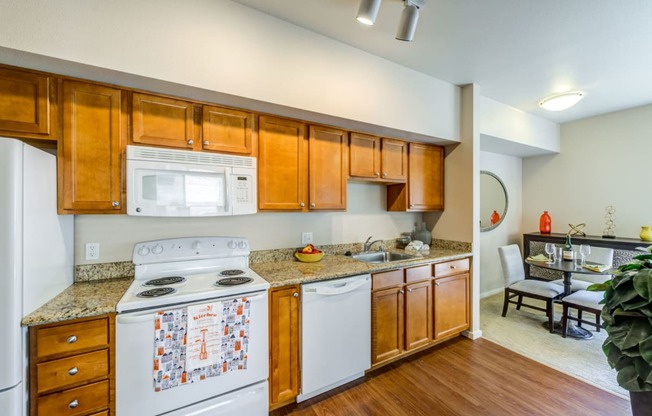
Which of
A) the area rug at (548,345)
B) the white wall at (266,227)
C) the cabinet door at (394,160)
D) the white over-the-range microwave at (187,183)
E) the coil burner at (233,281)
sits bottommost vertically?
the area rug at (548,345)

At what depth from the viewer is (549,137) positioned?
4277mm

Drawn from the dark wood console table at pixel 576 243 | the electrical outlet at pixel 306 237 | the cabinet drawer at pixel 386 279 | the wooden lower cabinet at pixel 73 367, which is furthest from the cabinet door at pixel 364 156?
the dark wood console table at pixel 576 243

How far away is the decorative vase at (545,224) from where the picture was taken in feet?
14.5

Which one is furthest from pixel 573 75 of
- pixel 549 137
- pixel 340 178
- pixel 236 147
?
pixel 236 147

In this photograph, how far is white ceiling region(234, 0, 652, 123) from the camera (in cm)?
188

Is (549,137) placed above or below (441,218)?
above

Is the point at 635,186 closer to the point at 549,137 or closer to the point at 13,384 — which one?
the point at 549,137

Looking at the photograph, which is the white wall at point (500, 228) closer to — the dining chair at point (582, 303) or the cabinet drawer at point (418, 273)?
the dining chair at point (582, 303)

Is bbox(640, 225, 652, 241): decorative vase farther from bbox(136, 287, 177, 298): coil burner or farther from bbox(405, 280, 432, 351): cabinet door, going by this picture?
bbox(136, 287, 177, 298): coil burner

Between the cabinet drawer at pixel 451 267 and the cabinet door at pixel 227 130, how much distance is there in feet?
7.03

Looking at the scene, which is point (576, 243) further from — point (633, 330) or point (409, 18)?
point (409, 18)

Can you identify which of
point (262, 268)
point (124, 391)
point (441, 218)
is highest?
point (441, 218)

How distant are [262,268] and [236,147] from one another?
1014 mm

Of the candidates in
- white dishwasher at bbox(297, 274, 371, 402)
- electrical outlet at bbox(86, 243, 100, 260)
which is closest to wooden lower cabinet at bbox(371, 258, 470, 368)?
white dishwasher at bbox(297, 274, 371, 402)
